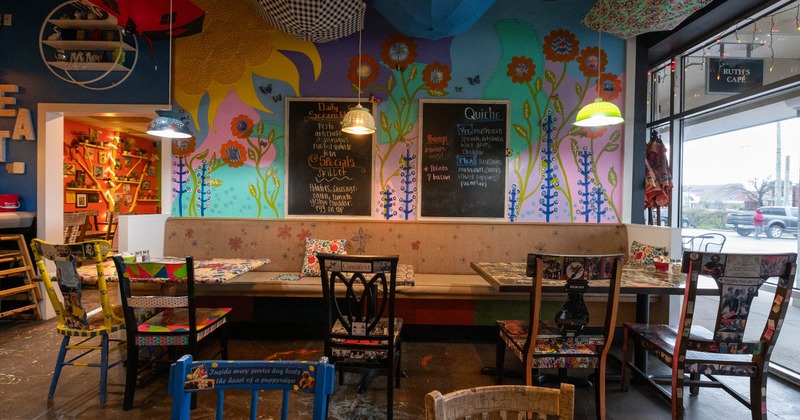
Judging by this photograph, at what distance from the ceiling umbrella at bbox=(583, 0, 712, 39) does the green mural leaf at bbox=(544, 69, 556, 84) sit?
63 cm

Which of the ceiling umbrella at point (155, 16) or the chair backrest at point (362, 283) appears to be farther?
the ceiling umbrella at point (155, 16)

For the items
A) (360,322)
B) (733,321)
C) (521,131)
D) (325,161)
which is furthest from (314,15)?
(733,321)

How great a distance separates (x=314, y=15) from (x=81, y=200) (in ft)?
21.3

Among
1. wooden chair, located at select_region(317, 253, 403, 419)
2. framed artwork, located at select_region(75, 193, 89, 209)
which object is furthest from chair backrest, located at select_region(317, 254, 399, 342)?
framed artwork, located at select_region(75, 193, 89, 209)

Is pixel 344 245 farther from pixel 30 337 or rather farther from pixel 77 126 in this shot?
pixel 77 126

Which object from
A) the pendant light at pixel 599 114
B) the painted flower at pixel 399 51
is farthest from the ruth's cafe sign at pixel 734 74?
the painted flower at pixel 399 51

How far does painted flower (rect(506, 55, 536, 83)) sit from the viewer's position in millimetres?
4293

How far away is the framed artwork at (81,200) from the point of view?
6863 millimetres

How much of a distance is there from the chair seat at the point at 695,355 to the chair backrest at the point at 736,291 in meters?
0.04

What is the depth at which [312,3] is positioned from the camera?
3.17 metres

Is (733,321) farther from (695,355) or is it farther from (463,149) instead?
(463,149)

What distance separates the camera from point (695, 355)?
2168 mm

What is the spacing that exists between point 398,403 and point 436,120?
2.95 m

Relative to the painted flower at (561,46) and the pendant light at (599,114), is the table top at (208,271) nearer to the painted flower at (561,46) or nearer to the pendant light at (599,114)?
the pendant light at (599,114)
